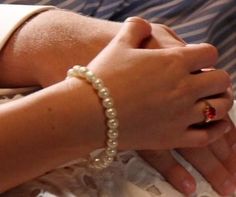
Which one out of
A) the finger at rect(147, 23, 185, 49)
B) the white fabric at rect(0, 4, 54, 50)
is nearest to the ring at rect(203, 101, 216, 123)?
the finger at rect(147, 23, 185, 49)

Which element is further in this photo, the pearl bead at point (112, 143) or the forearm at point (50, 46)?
the forearm at point (50, 46)

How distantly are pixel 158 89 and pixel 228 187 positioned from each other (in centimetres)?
17

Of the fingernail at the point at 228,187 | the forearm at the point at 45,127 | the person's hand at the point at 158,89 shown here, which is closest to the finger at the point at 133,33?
the person's hand at the point at 158,89

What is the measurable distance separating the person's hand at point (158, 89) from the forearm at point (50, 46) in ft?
0.21

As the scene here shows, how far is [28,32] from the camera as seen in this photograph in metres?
0.85

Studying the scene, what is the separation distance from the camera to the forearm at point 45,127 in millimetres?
648

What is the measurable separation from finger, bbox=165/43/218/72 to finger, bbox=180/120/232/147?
78 millimetres

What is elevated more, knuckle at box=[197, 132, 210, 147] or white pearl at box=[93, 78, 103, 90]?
white pearl at box=[93, 78, 103, 90]

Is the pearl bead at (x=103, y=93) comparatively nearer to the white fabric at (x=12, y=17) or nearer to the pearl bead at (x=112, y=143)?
the pearl bead at (x=112, y=143)

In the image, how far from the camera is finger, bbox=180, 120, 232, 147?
0.74m

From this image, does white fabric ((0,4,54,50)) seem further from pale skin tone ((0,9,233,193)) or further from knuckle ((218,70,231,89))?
knuckle ((218,70,231,89))

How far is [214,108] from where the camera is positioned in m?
0.75

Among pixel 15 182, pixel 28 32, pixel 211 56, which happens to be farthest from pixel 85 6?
pixel 15 182

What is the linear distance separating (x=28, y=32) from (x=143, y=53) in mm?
209
